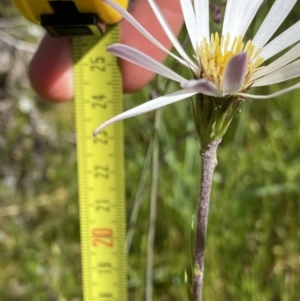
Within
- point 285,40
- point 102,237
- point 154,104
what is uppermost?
point 285,40

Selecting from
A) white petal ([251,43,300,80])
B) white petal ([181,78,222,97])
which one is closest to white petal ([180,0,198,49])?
white petal ([251,43,300,80])

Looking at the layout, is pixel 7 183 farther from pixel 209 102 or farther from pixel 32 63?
pixel 209 102

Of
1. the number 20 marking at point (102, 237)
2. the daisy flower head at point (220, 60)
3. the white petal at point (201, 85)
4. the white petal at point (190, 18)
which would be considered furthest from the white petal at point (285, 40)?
the number 20 marking at point (102, 237)

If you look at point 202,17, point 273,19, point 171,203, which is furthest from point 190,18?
point 171,203

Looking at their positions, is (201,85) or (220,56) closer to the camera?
(201,85)

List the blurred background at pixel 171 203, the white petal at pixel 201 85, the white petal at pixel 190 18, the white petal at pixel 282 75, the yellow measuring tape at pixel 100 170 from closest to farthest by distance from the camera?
the white petal at pixel 201 85, the white petal at pixel 282 75, the white petal at pixel 190 18, the yellow measuring tape at pixel 100 170, the blurred background at pixel 171 203

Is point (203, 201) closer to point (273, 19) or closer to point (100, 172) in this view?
point (273, 19)

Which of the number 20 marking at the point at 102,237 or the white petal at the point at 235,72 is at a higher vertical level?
the white petal at the point at 235,72

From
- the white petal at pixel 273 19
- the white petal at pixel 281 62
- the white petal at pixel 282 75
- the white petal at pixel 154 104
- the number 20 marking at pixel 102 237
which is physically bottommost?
the number 20 marking at pixel 102 237

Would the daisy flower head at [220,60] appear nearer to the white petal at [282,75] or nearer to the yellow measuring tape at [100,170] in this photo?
the white petal at [282,75]
